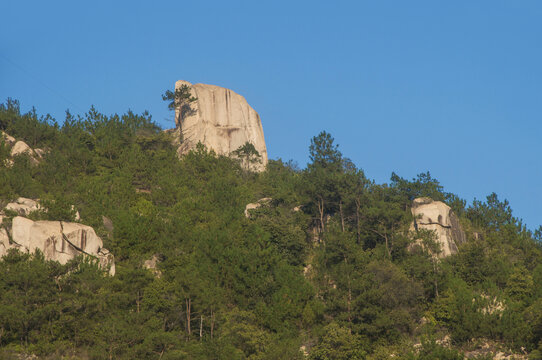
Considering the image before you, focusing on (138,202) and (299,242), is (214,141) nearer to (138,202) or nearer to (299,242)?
(138,202)

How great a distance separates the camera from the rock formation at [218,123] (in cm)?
10056

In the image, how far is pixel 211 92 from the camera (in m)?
105

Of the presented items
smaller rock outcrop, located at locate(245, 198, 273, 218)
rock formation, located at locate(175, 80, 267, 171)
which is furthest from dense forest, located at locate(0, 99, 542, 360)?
rock formation, located at locate(175, 80, 267, 171)

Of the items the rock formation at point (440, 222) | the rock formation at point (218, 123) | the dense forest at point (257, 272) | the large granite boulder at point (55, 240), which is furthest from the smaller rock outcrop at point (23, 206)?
the rock formation at point (218, 123)

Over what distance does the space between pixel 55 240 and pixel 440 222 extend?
35927 millimetres

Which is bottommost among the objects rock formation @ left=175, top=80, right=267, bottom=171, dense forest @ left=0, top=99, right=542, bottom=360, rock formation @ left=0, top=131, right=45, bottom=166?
dense forest @ left=0, top=99, right=542, bottom=360

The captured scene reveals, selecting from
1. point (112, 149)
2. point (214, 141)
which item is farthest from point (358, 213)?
point (214, 141)

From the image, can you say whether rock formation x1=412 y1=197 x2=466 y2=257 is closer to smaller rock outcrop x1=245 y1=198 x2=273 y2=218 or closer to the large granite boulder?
smaller rock outcrop x1=245 y1=198 x2=273 y2=218

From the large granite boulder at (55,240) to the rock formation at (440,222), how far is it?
98.9 feet

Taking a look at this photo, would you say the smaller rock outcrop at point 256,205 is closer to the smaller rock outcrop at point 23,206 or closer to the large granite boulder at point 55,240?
the large granite boulder at point 55,240

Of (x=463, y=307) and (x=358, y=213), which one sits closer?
(x=463, y=307)

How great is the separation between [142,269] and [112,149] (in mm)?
33390

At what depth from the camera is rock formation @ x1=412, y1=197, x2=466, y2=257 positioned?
6575 centimetres

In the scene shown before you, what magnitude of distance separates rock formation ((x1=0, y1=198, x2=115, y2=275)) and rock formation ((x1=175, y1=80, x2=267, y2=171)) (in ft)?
138
